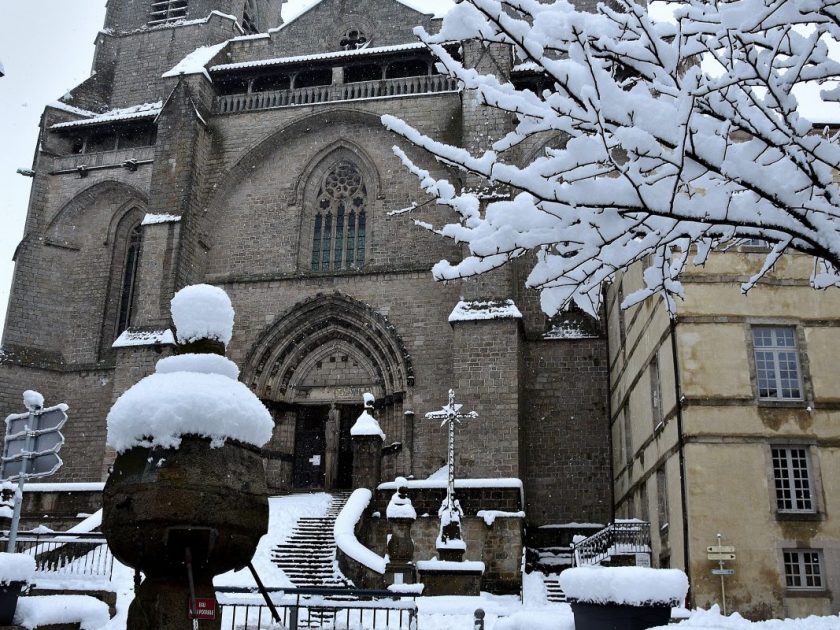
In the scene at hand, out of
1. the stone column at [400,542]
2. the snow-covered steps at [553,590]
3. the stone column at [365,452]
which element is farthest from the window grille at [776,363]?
the stone column at [365,452]

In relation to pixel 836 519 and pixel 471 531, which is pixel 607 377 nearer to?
pixel 471 531

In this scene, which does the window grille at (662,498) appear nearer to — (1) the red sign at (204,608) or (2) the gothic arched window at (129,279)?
(1) the red sign at (204,608)

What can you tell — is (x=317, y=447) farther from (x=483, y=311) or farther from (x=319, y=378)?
(x=483, y=311)

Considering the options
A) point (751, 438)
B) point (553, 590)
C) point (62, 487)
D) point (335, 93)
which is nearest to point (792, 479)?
point (751, 438)

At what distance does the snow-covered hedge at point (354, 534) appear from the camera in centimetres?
1468

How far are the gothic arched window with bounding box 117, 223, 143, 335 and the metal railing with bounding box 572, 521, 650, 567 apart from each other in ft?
44.8

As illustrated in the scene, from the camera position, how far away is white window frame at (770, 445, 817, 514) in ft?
45.0

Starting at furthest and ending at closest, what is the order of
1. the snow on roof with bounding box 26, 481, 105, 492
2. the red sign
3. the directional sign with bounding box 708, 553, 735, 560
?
the snow on roof with bounding box 26, 481, 105, 492, the directional sign with bounding box 708, 553, 735, 560, the red sign

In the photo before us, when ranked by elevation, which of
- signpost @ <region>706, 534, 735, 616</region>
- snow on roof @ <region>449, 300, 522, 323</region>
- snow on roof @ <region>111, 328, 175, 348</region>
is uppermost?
snow on roof @ <region>449, 300, 522, 323</region>

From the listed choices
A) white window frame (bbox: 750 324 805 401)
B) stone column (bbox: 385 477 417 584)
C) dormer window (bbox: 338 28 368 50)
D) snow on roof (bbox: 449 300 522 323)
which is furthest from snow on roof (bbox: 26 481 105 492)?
dormer window (bbox: 338 28 368 50)

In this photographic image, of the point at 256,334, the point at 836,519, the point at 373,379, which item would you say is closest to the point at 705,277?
the point at 836,519

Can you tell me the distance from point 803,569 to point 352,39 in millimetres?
18261

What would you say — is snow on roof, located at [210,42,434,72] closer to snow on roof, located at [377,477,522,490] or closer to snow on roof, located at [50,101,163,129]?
snow on roof, located at [50,101,163,129]

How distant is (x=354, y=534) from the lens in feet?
52.7
